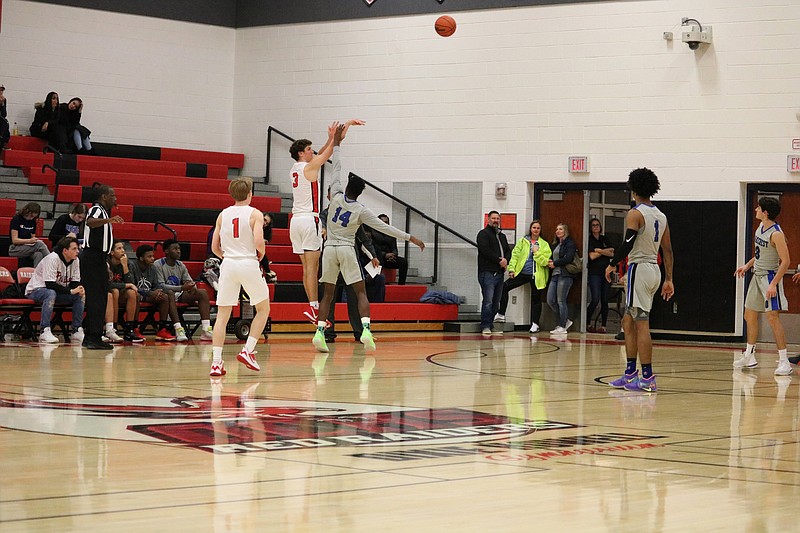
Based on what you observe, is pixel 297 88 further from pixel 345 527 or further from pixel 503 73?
pixel 345 527

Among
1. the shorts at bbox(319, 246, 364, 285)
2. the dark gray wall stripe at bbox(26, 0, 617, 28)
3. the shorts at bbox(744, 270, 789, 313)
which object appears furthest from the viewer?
the dark gray wall stripe at bbox(26, 0, 617, 28)

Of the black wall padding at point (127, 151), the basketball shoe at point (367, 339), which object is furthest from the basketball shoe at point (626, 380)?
the black wall padding at point (127, 151)

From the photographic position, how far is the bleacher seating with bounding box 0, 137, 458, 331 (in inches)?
687

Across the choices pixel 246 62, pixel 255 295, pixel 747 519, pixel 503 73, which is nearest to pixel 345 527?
pixel 747 519

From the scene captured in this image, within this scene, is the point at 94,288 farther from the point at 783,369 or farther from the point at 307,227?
the point at 783,369

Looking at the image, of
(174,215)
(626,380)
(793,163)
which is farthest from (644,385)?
(174,215)

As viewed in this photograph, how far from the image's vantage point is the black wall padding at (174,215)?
18.4 m

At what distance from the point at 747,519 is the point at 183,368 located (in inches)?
278

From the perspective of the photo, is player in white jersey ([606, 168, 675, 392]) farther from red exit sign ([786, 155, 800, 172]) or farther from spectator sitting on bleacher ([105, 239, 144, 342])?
red exit sign ([786, 155, 800, 172])

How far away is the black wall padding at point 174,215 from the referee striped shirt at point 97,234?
587 cm

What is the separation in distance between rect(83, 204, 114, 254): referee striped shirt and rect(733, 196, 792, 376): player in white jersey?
6.86 meters

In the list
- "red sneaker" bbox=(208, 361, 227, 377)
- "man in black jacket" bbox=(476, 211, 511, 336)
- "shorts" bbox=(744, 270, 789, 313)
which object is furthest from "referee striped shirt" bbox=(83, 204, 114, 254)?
"man in black jacket" bbox=(476, 211, 511, 336)

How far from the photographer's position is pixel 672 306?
60.6 ft

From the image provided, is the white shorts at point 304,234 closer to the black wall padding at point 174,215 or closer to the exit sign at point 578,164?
the black wall padding at point 174,215
